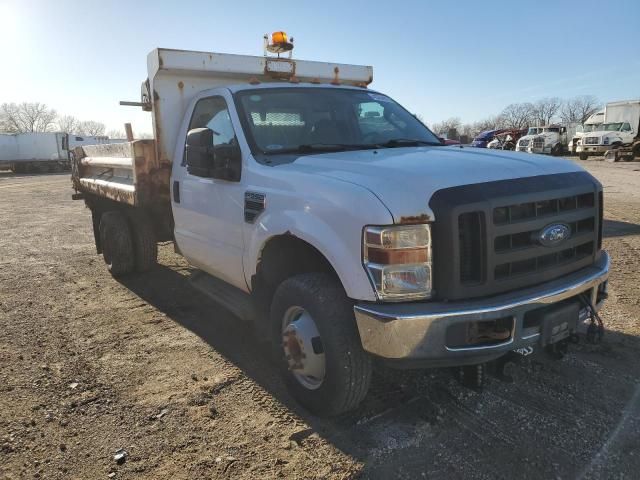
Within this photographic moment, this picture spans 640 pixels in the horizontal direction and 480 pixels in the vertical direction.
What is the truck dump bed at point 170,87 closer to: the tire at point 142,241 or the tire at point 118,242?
the tire at point 142,241

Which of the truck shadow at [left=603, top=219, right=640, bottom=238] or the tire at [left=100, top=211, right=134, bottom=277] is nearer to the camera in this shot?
the tire at [left=100, top=211, right=134, bottom=277]

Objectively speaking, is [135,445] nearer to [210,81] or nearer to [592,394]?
[592,394]

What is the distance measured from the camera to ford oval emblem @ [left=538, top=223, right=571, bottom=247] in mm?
2572

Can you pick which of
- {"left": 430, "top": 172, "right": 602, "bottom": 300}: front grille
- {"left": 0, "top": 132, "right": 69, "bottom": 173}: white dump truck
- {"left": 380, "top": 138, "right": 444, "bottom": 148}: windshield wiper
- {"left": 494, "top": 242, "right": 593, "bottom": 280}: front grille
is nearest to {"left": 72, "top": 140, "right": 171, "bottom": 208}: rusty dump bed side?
{"left": 380, "top": 138, "right": 444, "bottom": 148}: windshield wiper

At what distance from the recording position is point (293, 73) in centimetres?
520

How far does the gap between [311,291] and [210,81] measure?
3014mm

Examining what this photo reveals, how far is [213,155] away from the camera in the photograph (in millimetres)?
3512

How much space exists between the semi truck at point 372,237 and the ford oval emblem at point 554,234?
0.03 feet

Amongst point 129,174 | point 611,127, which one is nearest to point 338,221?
point 129,174

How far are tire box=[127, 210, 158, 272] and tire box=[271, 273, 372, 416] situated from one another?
11.4ft

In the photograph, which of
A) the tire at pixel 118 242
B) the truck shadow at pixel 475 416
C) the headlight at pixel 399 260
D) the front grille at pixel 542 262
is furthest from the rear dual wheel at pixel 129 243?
A: the front grille at pixel 542 262

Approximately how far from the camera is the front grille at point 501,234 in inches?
93.0

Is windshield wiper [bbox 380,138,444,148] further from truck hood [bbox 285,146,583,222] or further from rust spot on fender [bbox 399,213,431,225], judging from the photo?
rust spot on fender [bbox 399,213,431,225]

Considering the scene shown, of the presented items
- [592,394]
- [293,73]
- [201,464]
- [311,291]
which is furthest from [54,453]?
[293,73]
